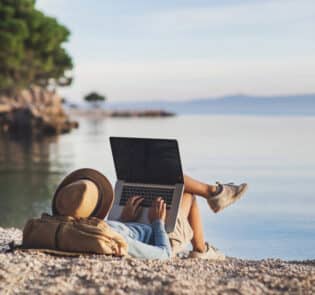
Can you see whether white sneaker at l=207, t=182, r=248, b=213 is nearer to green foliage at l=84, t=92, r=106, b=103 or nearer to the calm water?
the calm water

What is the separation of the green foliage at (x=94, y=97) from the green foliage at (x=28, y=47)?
38.0 m

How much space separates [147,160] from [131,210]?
392 mm

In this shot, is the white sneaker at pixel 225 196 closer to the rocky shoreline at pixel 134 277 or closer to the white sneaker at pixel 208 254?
the white sneaker at pixel 208 254

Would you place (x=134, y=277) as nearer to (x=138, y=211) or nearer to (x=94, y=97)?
(x=138, y=211)

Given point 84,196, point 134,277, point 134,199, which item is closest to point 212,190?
point 134,199

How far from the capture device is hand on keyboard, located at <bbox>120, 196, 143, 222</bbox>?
20.1 ft

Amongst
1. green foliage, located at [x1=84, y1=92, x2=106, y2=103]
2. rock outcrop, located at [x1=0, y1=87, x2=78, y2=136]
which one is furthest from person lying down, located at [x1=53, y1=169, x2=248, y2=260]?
green foliage, located at [x1=84, y1=92, x2=106, y2=103]

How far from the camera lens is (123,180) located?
6.39 meters

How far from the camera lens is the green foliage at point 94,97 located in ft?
323

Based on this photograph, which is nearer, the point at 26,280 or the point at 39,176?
the point at 26,280

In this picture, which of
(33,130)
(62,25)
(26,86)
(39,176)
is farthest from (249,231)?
(62,25)

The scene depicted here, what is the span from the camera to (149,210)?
6.10 metres

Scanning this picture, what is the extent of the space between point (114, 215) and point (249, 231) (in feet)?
13.2

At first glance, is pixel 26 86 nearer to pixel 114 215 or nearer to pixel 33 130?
pixel 33 130
